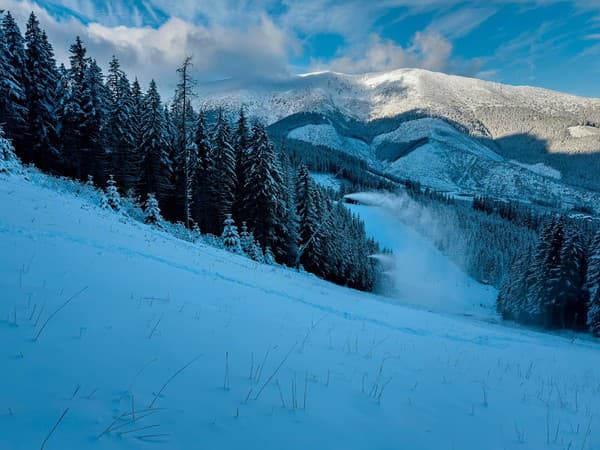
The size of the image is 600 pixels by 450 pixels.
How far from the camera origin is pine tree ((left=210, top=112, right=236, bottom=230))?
30375 mm

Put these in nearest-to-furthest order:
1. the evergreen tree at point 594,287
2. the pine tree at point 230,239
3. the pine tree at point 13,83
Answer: the pine tree at point 13,83
the pine tree at point 230,239
the evergreen tree at point 594,287

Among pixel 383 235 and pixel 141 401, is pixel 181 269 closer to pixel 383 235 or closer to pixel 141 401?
pixel 141 401

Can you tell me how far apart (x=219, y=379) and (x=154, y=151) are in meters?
31.3

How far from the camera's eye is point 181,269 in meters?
10.0

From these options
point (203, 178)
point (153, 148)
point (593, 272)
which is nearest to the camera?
point (153, 148)

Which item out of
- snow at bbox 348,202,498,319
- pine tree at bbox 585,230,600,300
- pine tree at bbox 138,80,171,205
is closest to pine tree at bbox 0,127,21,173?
pine tree at bbox 138,80,171,205

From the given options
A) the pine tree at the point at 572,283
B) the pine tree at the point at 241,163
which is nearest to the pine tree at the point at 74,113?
the pine tree at the point at 241,163

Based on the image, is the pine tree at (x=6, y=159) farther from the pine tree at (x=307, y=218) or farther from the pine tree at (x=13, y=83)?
the pine tree at (x=307, y=218)

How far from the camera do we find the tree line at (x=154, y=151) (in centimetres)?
2652

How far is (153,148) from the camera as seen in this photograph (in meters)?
30.1

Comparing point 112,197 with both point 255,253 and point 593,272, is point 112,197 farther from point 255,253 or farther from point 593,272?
point 593,272

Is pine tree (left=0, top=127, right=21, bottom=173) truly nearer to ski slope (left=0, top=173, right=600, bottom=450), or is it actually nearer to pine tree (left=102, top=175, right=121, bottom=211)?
pine tree (left=102, top=175, right=121, bottom=211)

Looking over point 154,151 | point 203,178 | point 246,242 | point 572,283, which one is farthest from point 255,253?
point 572,283

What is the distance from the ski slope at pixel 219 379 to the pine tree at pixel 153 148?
24.6 metres
